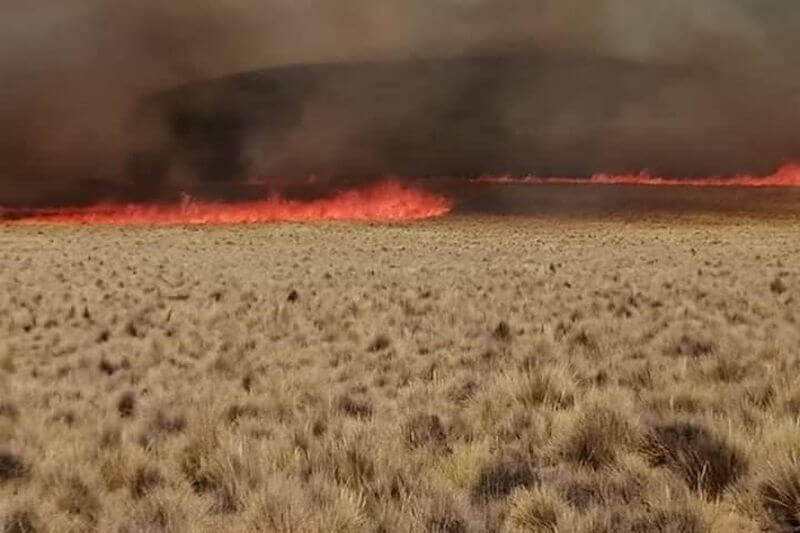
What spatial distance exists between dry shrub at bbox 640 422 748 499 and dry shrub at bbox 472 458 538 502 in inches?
33.7

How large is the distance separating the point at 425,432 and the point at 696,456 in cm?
205

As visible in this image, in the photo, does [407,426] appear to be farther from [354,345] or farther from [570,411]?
[354,345]

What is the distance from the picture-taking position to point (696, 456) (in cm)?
537

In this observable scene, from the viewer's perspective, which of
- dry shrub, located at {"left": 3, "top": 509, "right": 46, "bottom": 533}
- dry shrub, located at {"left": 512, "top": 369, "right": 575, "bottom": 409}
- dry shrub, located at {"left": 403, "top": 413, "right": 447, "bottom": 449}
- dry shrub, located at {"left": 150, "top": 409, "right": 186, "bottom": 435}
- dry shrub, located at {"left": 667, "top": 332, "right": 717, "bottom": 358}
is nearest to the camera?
dry shrub, located at {"left": 3, "top": 509, "right": 46, "bottom": 533}

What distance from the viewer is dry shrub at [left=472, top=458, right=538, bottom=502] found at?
16.6 feet

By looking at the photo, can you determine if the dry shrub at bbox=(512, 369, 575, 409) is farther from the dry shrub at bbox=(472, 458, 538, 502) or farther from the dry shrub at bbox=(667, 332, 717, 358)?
the dry shrub at bbox=(667, 332, 717, 358)

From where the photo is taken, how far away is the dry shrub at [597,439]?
5.69 m

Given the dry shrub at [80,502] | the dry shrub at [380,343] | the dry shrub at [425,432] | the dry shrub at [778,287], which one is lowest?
the dry shrub at [778,287]

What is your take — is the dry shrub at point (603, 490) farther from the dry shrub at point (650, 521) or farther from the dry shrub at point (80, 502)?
the dry shrub at point (80, 502)

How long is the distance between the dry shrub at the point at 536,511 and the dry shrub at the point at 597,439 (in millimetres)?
900

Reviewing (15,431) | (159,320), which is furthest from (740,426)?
(159,320)

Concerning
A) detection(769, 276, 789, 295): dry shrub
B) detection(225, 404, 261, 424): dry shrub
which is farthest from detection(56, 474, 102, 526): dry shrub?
detection(769, 276, 789, 295): dry shrub

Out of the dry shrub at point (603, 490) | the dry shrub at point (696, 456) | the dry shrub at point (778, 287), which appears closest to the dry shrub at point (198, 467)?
the dry shrub at point (603, 490)

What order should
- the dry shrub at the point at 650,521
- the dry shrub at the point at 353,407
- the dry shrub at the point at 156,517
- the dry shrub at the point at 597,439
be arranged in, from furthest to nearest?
the dry shrub at the point at 353,407, the dry shrub at the point at 597,439, the dry shrub at the point at 156,517, the dry shrub at the point at 650,521
